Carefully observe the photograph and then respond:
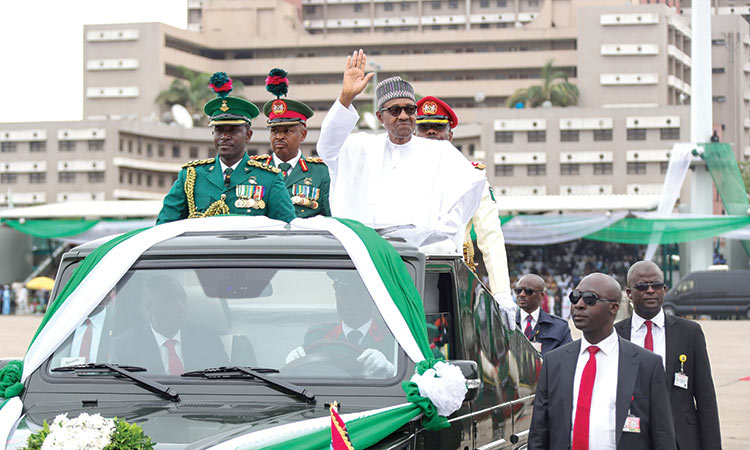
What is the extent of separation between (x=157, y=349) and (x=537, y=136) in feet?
264

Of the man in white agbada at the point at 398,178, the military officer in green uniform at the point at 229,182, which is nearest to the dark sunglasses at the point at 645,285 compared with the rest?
the man in white agbada at the point at 398,178

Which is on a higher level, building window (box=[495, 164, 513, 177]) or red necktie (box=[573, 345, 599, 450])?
building window (box=[495, 164, 513, 177])

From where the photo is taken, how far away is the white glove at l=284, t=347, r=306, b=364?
460 cm

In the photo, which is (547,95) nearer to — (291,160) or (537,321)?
(537,321)

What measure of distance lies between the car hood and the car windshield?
27cm

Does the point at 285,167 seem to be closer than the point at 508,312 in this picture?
No

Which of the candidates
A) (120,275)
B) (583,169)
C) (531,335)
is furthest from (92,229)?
(583,169)

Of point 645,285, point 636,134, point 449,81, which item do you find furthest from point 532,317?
point 449,81

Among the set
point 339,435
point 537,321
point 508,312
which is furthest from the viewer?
point 537,321

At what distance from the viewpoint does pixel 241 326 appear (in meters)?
4.71

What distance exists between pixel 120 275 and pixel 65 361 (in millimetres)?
434

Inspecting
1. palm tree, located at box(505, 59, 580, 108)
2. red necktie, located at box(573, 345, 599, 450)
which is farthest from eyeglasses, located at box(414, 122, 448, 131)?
palm tree, located at box(505, 59, 580, 108)

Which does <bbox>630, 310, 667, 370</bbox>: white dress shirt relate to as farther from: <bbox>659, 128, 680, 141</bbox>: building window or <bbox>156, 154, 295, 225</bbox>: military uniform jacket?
<bbox>659, 128, 680, 141</bbox>: building window

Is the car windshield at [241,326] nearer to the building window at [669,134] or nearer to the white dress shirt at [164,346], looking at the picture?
the white dress shirt at [164,346]
